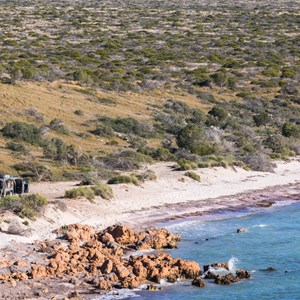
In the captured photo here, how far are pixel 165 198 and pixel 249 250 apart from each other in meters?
7.28

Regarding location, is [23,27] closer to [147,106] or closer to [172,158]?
[147,106]

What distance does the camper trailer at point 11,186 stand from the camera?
2325 centimetres

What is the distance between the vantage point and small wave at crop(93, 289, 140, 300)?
15.8 m

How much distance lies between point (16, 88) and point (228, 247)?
25143 millimetres

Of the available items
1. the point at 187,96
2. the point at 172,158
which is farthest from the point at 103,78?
the point at 172,158

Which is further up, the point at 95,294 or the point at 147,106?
the point at 95,294

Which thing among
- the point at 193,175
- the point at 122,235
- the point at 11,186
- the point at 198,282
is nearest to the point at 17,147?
the point at 193,175

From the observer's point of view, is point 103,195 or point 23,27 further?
point 23,27

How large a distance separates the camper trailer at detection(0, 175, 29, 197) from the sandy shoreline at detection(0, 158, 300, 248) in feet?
3.27

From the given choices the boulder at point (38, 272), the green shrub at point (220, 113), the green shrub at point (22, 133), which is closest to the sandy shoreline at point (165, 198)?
the boulder at point (38, 272)

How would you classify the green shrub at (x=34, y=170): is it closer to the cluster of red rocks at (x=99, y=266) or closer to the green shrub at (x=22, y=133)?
the green shrub at (x=22, y=133)

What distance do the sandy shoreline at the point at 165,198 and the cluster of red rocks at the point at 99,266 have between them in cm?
149

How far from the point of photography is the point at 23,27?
83.8 meters

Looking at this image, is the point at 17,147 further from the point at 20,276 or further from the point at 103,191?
the point at 20,276
